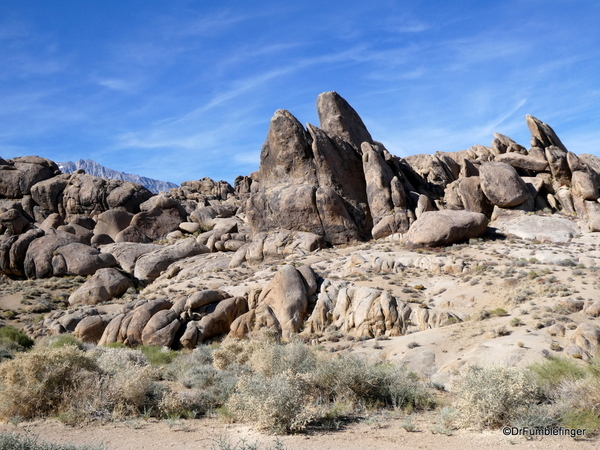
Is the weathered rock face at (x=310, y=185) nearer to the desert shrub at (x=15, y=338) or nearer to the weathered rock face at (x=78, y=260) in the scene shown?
the weathered rock face at (x=78, y=260)

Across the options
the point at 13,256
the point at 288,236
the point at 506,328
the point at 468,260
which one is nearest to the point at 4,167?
the point at 13,256

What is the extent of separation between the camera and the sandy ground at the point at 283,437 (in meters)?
8.37

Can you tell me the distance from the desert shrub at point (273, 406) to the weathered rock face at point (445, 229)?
842 inches

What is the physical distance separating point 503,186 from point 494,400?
29.8 metres

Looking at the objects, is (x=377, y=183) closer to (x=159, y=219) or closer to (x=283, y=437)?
(x=159, y=219)

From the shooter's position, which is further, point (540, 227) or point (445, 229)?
point (540, 227)

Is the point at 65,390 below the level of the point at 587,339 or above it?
above

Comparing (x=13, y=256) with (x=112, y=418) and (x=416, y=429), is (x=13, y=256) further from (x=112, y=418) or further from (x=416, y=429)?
(x=416, y=429)

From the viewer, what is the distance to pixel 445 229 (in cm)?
3031

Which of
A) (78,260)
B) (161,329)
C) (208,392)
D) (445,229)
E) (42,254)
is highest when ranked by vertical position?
(42,254)

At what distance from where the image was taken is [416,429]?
9.65 meters

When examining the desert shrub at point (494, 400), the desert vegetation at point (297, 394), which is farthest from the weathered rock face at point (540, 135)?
the desert shrub at point (494, 400)

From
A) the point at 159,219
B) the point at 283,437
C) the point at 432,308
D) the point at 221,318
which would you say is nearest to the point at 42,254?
the point at 159,219

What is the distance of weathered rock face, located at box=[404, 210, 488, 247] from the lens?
3017cm
